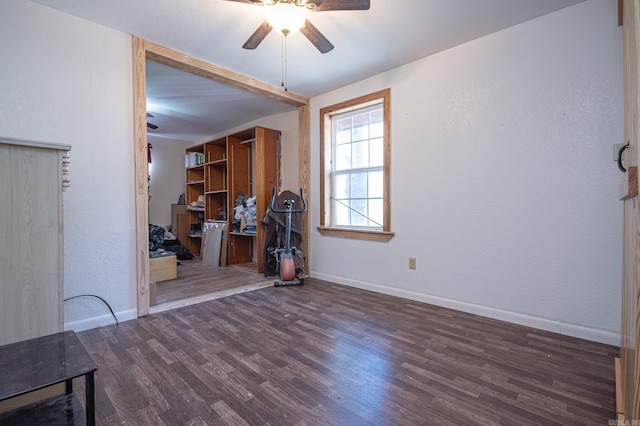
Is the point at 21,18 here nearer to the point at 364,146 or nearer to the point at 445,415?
the point at 364,146

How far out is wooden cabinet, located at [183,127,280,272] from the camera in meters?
4.40

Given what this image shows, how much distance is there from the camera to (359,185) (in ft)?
11.7

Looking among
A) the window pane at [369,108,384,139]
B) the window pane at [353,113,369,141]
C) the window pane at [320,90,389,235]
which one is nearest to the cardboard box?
the window pane at [320,90,389,235]

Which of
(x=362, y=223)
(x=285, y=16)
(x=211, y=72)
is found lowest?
(x=362, y=223)

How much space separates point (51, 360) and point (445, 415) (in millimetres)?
1590

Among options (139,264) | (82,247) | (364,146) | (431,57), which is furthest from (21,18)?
(431,57)

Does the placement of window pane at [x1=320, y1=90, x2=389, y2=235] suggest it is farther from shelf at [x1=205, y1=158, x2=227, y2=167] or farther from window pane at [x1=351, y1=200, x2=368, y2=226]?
shelf at [x1=205, y1=158, x2=227, y2=167]

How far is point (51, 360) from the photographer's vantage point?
3.32ft

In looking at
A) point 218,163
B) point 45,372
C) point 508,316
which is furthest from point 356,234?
point 218,163

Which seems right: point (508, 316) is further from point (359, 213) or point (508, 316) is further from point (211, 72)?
point (211, 72)

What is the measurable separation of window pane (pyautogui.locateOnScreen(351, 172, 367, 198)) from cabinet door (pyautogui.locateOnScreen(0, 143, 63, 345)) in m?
2.75

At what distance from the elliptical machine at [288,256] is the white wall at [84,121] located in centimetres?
161

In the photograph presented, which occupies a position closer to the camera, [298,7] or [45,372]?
[45,372]

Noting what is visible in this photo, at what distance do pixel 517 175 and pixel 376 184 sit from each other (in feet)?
A: 4.55
